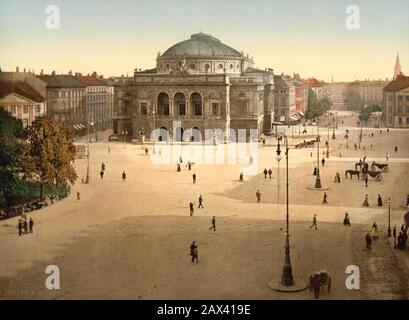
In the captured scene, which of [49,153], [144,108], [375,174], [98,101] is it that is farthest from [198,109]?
[49,153]

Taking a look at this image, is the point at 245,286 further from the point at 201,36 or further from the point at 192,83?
the point at 201,36

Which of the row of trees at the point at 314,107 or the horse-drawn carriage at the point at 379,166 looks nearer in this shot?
the horse-drawn carriage at the point at 379,166

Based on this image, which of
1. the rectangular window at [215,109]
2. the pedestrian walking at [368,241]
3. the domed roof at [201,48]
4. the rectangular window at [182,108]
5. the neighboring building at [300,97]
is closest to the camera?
the pedestrian walking at [368,241]

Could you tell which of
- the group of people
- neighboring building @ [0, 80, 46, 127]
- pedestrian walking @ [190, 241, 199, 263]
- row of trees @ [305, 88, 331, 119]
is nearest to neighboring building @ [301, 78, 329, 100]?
row of trees @ [305, 88, 331, 119]

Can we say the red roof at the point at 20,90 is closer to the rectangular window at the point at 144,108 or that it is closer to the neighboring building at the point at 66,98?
the neighboring building at the point at 66,98

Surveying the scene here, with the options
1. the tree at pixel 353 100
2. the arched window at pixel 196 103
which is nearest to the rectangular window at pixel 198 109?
the arched window at pixel 196 103

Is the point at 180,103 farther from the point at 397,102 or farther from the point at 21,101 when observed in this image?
the point at 397,102

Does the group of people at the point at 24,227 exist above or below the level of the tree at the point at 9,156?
below

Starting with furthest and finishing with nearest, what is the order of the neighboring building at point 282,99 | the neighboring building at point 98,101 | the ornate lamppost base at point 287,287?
the neighboring building at point 282,99
the neighboring building at point 98,101
the ornate lamppost base at point 287,287
